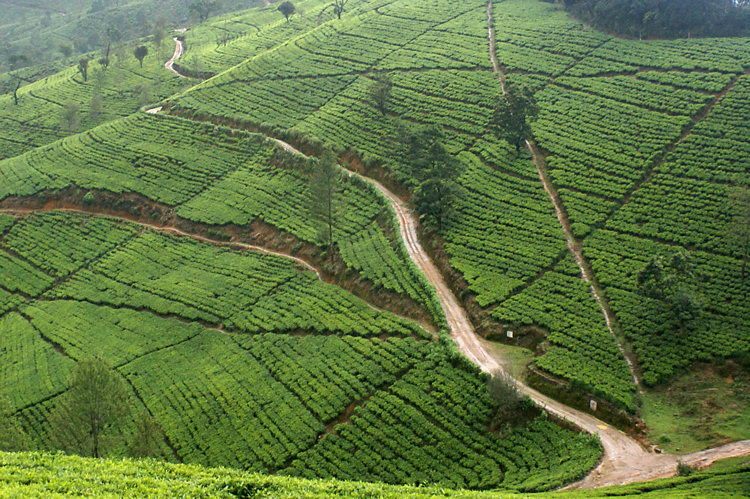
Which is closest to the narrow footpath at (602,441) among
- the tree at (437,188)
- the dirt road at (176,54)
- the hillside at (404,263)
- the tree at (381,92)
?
the hillside at (404,263)

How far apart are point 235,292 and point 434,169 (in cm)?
2418

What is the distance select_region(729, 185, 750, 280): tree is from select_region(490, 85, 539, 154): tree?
2329 centimetres

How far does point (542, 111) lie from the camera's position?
77875mm

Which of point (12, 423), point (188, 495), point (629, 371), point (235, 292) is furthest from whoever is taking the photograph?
point (235, 292)

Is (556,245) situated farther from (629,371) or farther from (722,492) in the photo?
(722,492)

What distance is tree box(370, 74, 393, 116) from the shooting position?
8244cm

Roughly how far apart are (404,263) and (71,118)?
73214 mm

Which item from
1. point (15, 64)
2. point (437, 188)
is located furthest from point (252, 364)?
point (15, 64)

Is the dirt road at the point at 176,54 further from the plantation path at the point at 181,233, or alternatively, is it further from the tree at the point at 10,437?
the tree at the point at 10,437

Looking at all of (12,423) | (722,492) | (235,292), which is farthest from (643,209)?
(12,423)

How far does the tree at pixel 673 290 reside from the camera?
140ft

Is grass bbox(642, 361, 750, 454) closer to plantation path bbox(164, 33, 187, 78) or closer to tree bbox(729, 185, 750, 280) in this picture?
tree bbox(729, 185, 750, 280)

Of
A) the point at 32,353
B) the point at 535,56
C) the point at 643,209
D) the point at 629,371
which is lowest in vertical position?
the point at 32,353

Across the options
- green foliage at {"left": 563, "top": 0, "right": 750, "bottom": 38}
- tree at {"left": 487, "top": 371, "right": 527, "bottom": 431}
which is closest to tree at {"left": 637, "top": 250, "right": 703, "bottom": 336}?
tree at {"left": 487, "top": 371, "right": 527, "bottom": 431}
